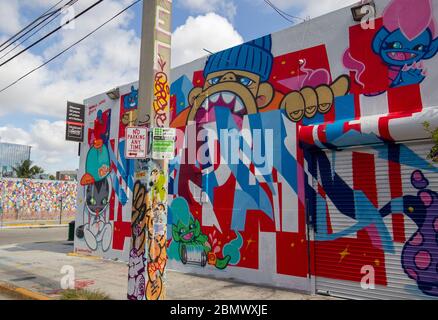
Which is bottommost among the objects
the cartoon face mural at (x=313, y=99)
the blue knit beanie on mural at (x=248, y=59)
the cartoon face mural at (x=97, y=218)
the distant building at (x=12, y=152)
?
the cartoon face mural at (x=97, y=218)

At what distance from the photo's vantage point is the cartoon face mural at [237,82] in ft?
30.4

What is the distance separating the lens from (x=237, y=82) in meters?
9.81

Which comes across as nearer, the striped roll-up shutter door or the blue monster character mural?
the striped roll-up shutter door

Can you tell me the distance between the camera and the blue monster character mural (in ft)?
22.5

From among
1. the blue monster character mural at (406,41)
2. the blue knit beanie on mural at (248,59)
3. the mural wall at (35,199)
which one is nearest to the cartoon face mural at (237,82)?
the blue knit beanie on mural at (248,59)

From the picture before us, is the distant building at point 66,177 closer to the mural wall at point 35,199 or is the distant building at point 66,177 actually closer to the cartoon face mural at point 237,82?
the mural wall at point 35,199

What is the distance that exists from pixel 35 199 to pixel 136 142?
3021 cm

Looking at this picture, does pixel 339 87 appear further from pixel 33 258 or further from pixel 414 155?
pixel 33 258

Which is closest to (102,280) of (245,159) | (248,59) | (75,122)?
(245,159)

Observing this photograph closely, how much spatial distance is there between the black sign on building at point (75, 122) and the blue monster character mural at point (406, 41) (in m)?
10.9

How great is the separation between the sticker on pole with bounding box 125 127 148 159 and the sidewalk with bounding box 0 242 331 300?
2.99 meters

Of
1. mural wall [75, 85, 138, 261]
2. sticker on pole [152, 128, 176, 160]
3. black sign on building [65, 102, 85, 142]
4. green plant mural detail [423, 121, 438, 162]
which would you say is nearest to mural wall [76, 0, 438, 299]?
green plant mural detail [423, 121, 438, 162]

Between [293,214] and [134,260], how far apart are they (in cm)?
366

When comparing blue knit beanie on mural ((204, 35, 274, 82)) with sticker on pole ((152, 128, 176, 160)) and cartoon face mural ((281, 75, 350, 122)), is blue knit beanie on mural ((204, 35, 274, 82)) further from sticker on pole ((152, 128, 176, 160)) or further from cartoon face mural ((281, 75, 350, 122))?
sticker on pole ((152, 128, 176, 160))
